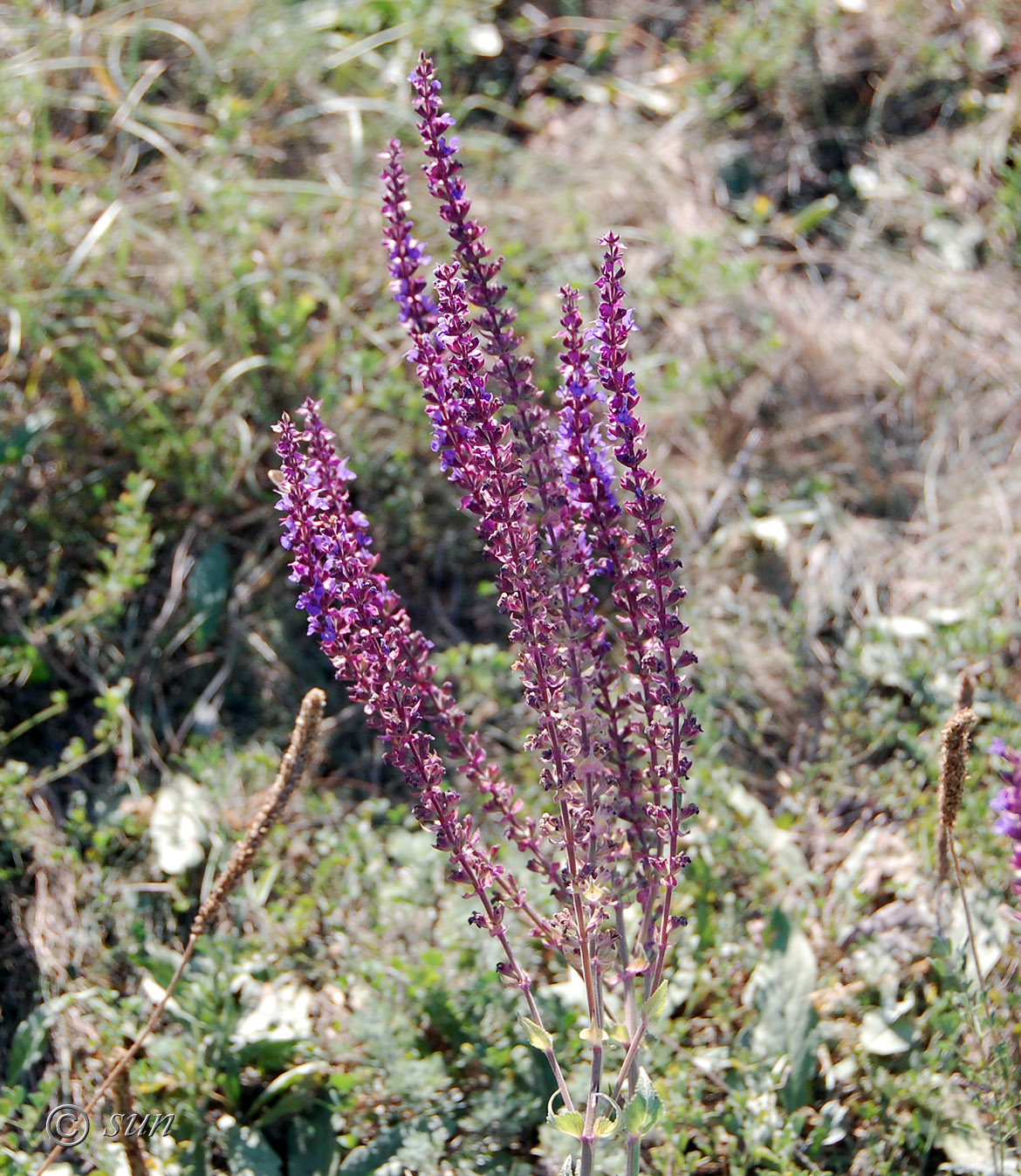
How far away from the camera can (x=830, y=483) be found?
158 inches

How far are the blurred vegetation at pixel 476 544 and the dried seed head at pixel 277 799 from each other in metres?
0.55

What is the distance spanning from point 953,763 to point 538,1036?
0.89 meters

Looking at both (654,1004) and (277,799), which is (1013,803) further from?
(277,799)

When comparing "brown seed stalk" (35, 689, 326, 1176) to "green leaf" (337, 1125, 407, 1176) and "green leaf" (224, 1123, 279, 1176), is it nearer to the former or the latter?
"green leaf" (224, 1123, 279, 1176)

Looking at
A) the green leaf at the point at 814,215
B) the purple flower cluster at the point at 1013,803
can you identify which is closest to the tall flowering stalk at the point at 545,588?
the purple flower cluster at the point at 1013,803

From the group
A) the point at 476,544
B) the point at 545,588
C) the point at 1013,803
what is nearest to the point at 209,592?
the point at 476,544

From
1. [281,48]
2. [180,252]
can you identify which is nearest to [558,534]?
[180,252]

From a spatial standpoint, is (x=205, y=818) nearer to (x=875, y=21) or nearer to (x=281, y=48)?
(x=281, y=48)

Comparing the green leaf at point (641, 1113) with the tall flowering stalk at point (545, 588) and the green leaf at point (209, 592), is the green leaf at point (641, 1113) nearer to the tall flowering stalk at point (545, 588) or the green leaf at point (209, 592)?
the tall flowering stalk at point (545, 588)

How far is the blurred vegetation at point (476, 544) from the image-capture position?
258cm

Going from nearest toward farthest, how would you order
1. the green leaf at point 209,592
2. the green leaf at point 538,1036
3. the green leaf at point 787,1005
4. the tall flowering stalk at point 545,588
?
1. the tall flowering stalk at point 545,588
2. the green leaf at point 538,1036
3. the green leaf at point 787,1005
4. the green leaf at point 209,592

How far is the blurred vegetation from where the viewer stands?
8.47ft

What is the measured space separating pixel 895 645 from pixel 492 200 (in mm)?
2589

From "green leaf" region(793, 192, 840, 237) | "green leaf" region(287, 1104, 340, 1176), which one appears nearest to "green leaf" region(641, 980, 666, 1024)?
"green leaf" region(287, 1104, 340, 1176)
